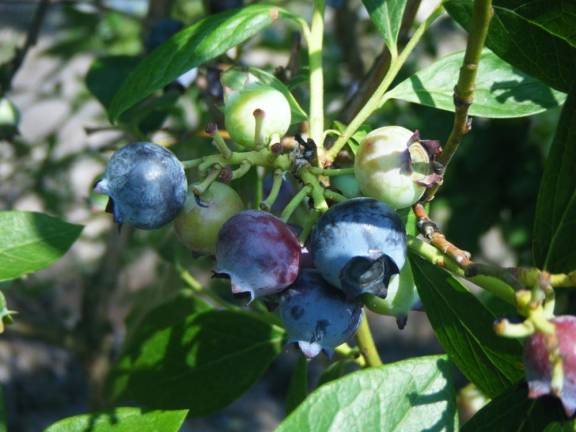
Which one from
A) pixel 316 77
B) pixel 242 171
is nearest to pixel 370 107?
pixel 316 77

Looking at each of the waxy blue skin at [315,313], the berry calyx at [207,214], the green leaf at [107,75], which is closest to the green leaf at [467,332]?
the waxy blue skin at [315,313]

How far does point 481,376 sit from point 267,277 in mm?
311

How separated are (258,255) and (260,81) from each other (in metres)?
Answer: 0.32

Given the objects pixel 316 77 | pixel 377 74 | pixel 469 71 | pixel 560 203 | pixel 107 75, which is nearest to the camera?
pixel 469 71

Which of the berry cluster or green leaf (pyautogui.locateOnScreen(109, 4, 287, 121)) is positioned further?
green leaf (pyautogui.locateOnScreen(109, 4, 287, 121))

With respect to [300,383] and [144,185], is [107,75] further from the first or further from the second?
[144,185]

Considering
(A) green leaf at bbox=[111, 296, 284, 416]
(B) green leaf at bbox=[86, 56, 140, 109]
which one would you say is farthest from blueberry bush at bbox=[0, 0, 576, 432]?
(B) green leaf at bbox=[86, 56, 140, 109]

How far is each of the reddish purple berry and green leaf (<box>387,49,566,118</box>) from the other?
0.40m

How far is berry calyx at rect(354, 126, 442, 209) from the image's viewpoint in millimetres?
796

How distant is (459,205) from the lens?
8.27ft

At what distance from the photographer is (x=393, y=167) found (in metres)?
0.79

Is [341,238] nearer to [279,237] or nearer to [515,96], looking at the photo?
[279,237]

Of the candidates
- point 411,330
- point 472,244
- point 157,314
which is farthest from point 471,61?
point 411,330

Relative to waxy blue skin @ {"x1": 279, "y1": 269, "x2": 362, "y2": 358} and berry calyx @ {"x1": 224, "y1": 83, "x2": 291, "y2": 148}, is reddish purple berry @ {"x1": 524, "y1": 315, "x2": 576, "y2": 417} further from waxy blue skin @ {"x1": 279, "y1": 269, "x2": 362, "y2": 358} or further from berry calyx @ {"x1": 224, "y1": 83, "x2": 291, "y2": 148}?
berry calyx @ {"x1": 224, "y1": 83, "x2": 291, "y2": 148}
